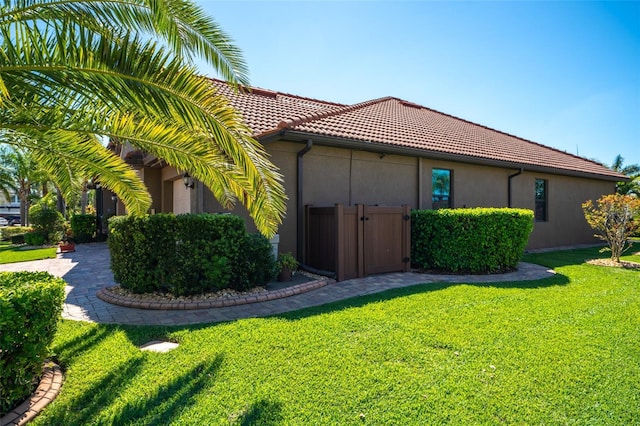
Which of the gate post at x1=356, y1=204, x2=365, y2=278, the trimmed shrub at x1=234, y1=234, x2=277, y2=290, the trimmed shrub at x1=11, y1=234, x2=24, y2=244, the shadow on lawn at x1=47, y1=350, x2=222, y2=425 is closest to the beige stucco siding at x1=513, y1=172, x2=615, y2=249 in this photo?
the gate post at x1=356, y1=204, x2=365, y2=278

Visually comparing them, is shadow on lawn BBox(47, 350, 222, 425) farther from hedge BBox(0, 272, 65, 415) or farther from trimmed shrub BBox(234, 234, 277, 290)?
trimmed shrub BBox(234, 234, 277, 290)

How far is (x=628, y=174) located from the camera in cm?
3300

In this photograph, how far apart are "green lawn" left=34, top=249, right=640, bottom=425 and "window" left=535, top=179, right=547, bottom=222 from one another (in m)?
10.3

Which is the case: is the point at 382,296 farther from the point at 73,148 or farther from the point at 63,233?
the point at 63,233

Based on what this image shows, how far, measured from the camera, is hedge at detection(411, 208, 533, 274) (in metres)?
9.12

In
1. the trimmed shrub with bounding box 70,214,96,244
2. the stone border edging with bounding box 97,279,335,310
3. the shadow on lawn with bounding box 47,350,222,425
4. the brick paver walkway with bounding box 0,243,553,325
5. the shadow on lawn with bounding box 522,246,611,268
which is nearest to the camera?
the shadow on lawn with bounding box 47,350,222,425

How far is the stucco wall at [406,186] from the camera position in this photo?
9.10 meters

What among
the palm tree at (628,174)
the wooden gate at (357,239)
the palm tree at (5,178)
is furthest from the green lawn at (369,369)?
the palm tree at (5,178)

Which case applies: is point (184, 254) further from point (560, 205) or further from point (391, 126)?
point (560, 205)

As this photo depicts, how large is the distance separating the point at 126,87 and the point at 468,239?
27.9ft

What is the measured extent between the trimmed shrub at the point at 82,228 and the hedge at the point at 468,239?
17826 millimetres

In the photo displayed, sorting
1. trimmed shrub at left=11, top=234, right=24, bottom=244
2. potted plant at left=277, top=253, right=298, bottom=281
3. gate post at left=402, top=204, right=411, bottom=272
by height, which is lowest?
trimmed shrub at left=11, top=234, right=24, bottom=244

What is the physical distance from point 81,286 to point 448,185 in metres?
11.8

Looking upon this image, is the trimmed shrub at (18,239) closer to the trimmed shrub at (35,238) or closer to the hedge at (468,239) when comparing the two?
the trimmed shrub at (35,238)
